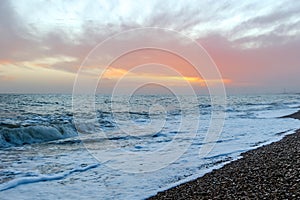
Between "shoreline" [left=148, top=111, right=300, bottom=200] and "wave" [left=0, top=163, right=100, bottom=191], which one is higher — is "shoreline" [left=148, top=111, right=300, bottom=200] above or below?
above

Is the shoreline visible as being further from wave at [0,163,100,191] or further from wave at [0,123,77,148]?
wave at [0,123,77,148]

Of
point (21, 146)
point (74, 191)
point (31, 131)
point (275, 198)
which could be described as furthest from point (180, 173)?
point (31, 131)

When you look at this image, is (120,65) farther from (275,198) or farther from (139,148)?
(275,198)

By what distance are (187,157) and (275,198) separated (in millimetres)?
6329

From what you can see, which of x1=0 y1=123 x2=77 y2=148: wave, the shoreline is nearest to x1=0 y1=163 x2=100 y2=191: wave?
the shoreline

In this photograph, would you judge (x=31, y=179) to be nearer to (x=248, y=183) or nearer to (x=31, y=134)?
(x=248, y=183)

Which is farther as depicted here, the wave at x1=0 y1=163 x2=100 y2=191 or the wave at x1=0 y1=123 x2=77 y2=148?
the wave at x1=0 y1=123 x2=77 y2=148

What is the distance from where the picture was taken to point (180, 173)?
8.96 m

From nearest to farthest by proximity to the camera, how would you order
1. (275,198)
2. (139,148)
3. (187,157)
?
(275,198) → (187,157) → (139,148)

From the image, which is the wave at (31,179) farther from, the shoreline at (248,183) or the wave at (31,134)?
the wave at (31,134)

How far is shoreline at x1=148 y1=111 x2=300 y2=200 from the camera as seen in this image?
5.49 meters

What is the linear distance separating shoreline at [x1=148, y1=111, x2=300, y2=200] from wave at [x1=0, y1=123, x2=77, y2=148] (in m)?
12.1

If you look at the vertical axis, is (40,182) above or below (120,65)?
below

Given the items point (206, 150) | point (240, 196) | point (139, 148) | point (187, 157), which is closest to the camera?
point (240, 196)
